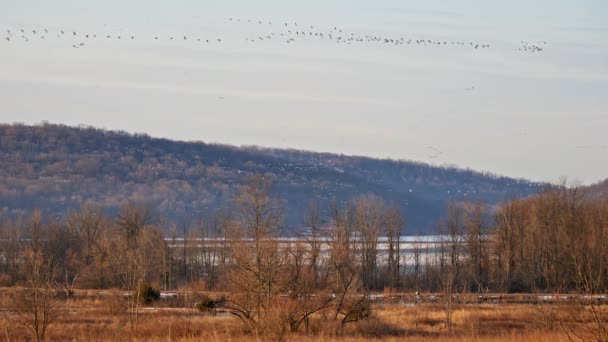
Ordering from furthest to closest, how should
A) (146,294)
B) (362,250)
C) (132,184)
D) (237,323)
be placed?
1. (132,184)
2. (362,250)
3. (146,294)
4. (237,323)

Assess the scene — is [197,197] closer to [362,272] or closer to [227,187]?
[227,187]

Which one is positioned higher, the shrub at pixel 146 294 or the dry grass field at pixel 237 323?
the shrub at pixel 146 294

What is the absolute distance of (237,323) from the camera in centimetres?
3175

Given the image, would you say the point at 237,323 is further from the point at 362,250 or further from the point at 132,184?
the point at 132,184

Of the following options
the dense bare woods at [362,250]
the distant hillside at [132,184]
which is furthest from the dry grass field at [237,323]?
the distant hillside at [132,184]

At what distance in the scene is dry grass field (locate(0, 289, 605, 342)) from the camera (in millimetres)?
27094

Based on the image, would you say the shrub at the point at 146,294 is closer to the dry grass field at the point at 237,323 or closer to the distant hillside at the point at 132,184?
the dry grass field at the point at 237,323

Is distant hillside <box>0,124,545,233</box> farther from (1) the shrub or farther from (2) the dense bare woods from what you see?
(1) the shrub

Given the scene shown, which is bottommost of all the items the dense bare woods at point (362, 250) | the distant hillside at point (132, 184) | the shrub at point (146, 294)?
the shrub at point (146, 294)

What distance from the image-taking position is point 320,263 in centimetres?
4828

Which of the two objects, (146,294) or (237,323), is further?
(146,294)

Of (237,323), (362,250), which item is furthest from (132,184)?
(237,323)

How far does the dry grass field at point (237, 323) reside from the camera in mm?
27094

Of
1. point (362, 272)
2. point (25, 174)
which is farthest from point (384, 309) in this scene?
point (25, 174)
